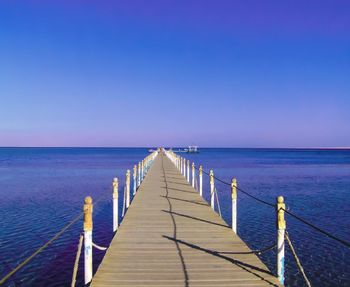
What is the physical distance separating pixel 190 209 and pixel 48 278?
18.1 ft

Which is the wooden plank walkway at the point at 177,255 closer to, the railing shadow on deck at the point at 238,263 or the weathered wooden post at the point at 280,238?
the railing shadow on deck at the point at 238,263

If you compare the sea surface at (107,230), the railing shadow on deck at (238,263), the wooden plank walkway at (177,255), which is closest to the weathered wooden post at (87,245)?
the wooden plank walkway at (177,255)

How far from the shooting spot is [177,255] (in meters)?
7.86

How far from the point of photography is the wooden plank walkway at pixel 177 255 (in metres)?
6.42

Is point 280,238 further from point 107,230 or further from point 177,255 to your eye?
point 107,230

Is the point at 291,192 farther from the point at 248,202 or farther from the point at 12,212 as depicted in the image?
the point at 12,212

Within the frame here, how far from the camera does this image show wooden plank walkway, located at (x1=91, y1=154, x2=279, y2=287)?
6.42m

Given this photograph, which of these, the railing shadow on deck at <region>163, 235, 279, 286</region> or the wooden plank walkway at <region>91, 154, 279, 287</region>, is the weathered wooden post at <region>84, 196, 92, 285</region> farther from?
the railing shadow on deck at <region>163, 235, 279, 286</region>

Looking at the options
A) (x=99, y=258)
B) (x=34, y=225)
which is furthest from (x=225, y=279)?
(x=34, y=225)

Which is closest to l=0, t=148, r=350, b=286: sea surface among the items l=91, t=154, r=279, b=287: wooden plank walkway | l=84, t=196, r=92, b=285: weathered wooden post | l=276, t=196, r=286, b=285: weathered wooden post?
l=91, t=154, r=279, b=287: wooden plank walkway

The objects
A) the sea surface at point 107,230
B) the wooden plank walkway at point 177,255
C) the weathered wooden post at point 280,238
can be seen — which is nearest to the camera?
the wooden plank walkway at point 177,255

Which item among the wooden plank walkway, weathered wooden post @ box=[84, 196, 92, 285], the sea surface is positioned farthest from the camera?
the sea surface

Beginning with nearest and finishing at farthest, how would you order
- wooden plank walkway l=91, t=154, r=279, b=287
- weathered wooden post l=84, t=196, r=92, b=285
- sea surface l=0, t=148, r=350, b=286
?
1. wooden plank walkway l=91, t=154, r=279, b=287
2. weathered wooden post l=84, t=196, r=92, b=285
3. sea surface l=0, t=148, r=350, b=286

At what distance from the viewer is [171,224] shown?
11.3 m
